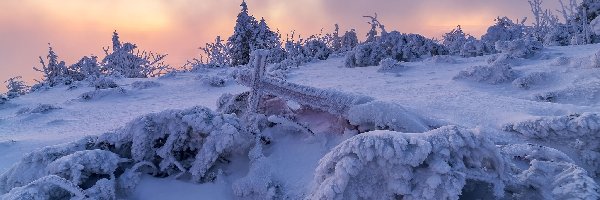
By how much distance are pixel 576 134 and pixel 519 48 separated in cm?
782

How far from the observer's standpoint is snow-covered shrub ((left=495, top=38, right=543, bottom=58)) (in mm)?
11195

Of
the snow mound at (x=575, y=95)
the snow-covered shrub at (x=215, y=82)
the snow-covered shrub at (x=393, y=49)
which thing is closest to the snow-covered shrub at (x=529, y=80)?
the snow mound at (x=575, y=95)

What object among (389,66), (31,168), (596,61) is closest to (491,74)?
(596,61)

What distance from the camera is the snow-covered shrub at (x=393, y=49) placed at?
13945 mm

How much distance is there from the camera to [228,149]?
3.89m

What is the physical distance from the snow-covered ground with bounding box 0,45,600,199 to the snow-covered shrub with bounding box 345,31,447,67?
0.62 metres

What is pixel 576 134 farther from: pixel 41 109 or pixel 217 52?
pixel 217 52

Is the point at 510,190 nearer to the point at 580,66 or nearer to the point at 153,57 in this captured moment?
the point at 580,66

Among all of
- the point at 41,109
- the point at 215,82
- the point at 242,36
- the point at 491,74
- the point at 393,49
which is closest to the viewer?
the point at 491,74

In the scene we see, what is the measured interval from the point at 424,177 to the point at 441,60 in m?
10.3

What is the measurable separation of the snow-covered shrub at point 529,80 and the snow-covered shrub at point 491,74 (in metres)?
0.42

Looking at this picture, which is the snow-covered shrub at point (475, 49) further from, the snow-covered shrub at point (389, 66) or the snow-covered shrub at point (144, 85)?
the snow-covered shrub at point (144, 85)

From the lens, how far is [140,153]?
390 centimetres

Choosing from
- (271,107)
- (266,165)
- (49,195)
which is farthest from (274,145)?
(49,195)
